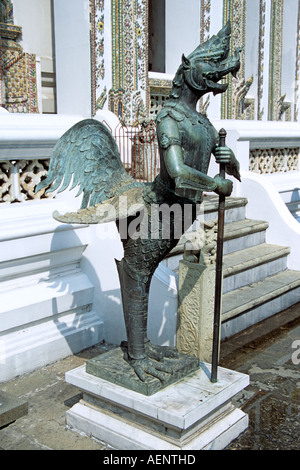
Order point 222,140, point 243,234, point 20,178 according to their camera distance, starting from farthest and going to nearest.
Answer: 1. point 243,234
2. point 20,178
3. point 222,140

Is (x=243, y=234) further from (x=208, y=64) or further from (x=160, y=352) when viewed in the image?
(x=208, y=64)

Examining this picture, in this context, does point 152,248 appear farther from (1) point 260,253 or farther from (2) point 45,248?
(1) point 260,253

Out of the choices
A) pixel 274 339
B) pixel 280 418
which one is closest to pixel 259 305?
pixel 274 339

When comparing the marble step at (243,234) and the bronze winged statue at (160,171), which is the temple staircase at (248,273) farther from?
the bronze winged statue at (160,171)

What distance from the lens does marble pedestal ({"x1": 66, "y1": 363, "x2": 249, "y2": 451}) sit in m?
2.80

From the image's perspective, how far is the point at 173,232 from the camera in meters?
2.95

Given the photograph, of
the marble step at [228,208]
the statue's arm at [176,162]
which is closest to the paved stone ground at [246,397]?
the marble step at [228,208]

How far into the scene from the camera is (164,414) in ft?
9.04

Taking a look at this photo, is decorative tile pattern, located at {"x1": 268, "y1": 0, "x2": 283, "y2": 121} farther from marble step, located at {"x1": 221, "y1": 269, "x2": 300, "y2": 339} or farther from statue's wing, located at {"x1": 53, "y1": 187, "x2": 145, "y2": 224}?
statue's wing, located at {"x1": 53, "y1": 187, "x2": 145, "y2": 224}

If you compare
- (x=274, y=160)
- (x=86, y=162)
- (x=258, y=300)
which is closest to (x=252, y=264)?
(x=258, y=300)

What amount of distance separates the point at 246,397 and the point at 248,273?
201 centimetres

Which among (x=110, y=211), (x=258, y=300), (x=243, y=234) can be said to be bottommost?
(x=258, y=300)

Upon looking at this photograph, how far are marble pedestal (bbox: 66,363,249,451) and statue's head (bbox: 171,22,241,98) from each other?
178 cm

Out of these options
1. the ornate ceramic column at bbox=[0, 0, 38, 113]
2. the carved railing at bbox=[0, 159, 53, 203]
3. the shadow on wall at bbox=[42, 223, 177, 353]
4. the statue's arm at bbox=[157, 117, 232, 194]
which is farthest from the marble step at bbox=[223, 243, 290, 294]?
the ornate ceramic column at bbox=[0, 0, 38, 113]
